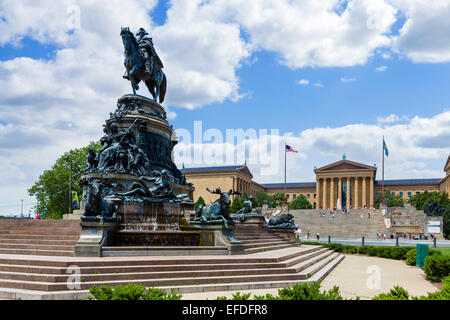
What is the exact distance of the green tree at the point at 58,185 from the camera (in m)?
54.0

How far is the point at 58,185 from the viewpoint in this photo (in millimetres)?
53656

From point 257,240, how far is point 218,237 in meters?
4.71

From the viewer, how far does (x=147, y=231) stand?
1633cm

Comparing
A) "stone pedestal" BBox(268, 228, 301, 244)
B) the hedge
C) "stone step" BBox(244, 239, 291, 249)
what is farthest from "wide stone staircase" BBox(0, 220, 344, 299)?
the hedge

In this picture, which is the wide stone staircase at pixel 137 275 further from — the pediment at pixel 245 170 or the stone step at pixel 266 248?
the pediment at pixel 245 170

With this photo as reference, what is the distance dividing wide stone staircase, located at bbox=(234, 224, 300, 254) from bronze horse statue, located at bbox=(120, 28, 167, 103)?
12070 millimetres

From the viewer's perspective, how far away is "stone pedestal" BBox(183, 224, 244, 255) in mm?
16641

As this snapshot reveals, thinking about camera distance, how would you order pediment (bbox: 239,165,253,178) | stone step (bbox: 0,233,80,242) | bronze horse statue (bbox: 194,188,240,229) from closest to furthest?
stone step (bbox: 0,233,80,242), bronze horse statue (bbox: 194,188,240,229), pediment (bbox: 239,165,253,178)

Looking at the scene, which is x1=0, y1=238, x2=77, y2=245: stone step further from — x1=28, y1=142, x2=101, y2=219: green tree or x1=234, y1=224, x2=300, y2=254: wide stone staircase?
x1=28, y1=142, x2=101, y2=219: green tree

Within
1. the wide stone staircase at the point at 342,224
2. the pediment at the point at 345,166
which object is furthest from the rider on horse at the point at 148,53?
the pediment at the point at 345,166

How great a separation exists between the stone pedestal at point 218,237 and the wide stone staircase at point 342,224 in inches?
2022

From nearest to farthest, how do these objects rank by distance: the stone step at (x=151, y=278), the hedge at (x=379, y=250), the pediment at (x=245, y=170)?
the stone step at (x=151, y=278)
the hedge at (x=379, y=250)
the pediment at (x=245, y=170)

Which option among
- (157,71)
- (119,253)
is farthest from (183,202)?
(157,71)
